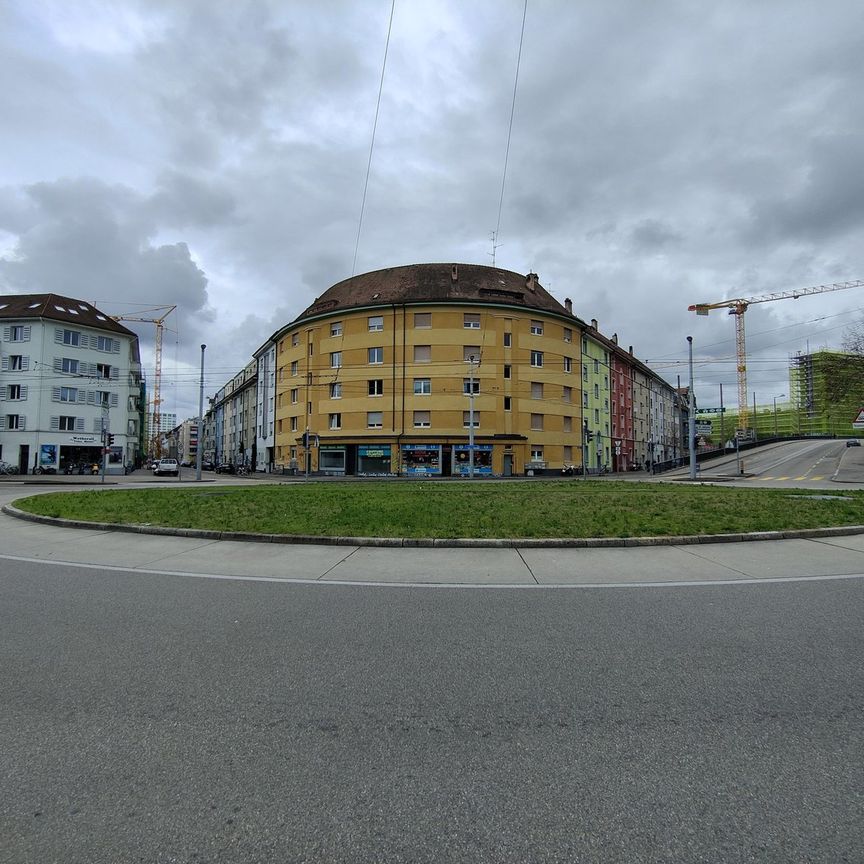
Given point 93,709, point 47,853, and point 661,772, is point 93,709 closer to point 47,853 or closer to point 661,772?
point 47,853

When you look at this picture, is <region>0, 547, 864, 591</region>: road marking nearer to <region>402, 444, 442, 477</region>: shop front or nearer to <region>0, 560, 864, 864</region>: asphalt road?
<region>0, 560, 864, 864</region>: asphalt road

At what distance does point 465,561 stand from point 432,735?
486cm

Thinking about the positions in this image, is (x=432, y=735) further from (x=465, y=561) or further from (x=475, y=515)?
(x=475, y=515)

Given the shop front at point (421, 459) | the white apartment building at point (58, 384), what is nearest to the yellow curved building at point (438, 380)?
the shop front at point (421, 459)

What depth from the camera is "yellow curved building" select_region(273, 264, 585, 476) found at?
45.5 m

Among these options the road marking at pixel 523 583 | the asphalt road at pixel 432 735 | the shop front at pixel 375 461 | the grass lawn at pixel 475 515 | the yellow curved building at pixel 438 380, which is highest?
the yellow curved building at pixel 438 380

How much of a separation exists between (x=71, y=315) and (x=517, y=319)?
41.7m

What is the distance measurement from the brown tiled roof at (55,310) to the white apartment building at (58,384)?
9 centimetres

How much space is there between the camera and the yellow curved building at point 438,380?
45500mm

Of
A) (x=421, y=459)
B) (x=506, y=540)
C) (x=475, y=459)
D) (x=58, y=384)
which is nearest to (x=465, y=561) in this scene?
(x=506, y=540)

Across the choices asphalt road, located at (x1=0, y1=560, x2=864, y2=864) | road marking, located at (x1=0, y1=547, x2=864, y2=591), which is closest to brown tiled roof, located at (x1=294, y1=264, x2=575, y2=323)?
road marking, located at (x1=0, y1=547, x2=864, y2=591)

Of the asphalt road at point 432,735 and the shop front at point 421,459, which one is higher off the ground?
the shop front at point 421,459

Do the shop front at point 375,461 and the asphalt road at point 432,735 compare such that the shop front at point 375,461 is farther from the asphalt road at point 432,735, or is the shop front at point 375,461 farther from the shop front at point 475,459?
the asphalt road at point 432,735

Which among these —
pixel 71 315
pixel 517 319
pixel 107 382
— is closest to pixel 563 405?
pixel 517 319
